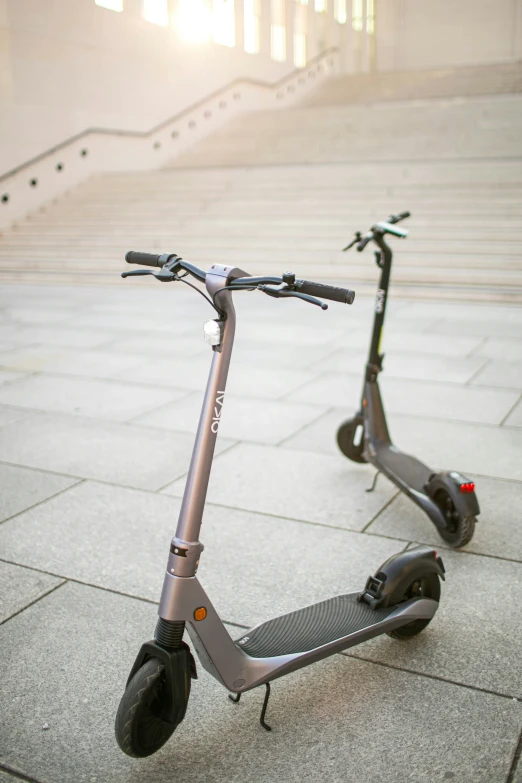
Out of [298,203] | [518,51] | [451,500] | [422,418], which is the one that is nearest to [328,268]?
[298,203]

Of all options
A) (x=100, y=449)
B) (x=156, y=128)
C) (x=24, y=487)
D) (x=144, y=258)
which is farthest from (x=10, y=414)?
(x=156, y=128)

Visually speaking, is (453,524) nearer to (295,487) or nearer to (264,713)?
(295,487)

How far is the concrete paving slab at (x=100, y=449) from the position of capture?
4.52m

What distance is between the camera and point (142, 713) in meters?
2.09

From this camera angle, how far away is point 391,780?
212cm

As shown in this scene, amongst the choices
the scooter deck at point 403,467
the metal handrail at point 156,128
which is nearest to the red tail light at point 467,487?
the scooter deck at point 403,467

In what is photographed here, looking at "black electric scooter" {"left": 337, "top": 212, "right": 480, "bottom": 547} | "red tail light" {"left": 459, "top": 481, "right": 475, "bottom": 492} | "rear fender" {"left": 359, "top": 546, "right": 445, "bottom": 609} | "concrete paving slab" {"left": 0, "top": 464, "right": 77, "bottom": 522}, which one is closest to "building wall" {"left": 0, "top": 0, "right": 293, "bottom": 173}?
"concrete paving slab" {"left": 0, "top": 464, "right": 77, "bottom": 522}

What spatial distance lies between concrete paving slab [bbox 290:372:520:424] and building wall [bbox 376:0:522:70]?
30628 millimetres

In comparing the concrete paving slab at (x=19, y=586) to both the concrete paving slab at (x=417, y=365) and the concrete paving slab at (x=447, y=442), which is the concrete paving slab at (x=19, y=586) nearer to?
the concrete paving slab at (x=447, y=442)

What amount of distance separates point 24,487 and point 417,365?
3938 mm

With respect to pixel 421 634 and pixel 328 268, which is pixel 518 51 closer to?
pixel 328 268

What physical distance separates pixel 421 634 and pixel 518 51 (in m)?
36.3

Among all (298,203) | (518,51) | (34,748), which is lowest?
(34,748)

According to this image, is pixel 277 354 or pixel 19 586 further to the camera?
pixel 277 354
